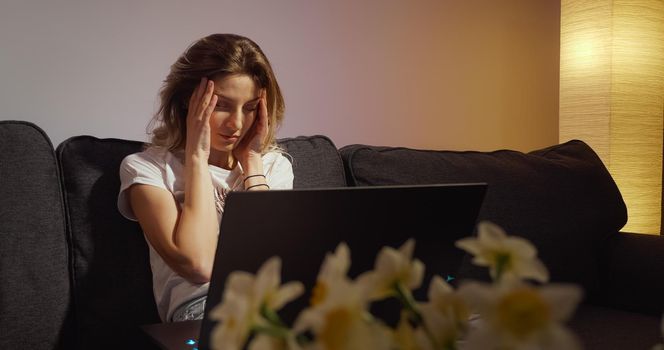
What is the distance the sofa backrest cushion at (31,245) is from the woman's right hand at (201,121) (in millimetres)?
293

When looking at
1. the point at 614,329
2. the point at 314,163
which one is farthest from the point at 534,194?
the point at 314,163

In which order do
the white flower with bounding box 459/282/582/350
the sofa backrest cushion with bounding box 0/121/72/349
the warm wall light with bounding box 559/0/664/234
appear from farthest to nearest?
the warm wall light with bounding box 559/0/664/234, the sofa backrest cushion with bounding box 0/121/72/349, the white flower with bounding box 459/282/582/350

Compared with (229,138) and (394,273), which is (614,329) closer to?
(229,138)

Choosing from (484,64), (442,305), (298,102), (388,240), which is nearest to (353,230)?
(388,240)

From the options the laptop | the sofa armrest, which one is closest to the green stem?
the laptop

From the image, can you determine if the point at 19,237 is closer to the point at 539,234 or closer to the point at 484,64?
the point at 539,234

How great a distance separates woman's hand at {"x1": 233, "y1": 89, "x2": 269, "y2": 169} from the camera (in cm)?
169

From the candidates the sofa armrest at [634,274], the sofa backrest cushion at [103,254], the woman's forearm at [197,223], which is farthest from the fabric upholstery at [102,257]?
the sofa armrest at [634,274]

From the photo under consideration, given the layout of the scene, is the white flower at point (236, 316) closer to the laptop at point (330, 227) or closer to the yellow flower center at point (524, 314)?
the yellow flower center at point (524, 314)

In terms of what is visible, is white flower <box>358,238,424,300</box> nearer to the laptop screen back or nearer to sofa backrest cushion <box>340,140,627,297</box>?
the laptop screen back

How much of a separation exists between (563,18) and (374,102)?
2.66ft

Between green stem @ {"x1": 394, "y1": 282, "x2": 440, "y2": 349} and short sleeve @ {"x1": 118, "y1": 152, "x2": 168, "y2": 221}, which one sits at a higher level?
green stem @ {"x1": 394, "y1": 282, "x2": 440, "y2": 349}

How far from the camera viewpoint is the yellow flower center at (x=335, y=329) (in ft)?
0.97

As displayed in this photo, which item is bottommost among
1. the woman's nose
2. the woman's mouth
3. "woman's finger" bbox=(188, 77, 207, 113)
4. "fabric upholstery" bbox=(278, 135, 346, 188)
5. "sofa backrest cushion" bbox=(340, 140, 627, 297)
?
"sofa backrest cushion" bbox=(340, 140, 627, 297)
